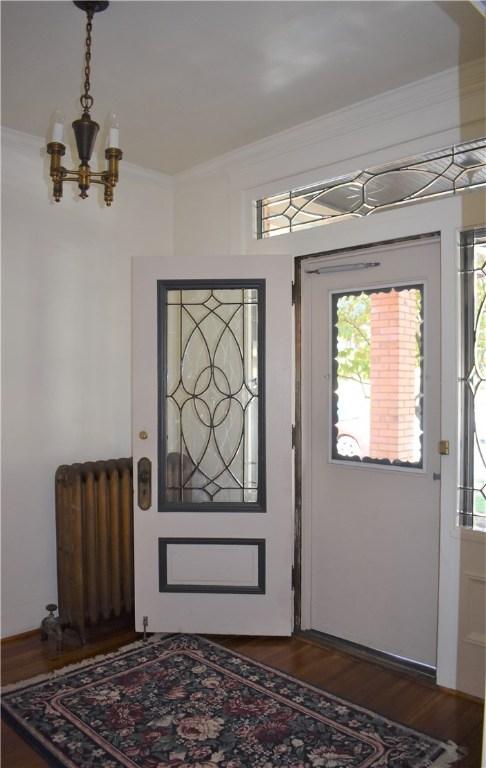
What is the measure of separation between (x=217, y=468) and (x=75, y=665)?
1.23 meters

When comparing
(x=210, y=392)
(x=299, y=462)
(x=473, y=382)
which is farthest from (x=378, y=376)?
(x=210, y=392)

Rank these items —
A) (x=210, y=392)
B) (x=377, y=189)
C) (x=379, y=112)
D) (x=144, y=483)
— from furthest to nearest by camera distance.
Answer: (x=210, y=392) → (x=144, y=483) → (x=377, y=189) → (x=379, y=112)

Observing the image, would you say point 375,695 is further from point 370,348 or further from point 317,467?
point 370,348

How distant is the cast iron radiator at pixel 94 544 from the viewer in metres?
3.26

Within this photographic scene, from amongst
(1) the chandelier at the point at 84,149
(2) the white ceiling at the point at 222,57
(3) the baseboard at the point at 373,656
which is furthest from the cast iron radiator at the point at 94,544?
(2) the white ceiling at the point at 222,57

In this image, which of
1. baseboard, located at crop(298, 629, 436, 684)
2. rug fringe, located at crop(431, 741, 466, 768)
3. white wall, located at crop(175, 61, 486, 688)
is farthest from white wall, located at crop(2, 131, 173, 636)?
rug fringe, located at crop(431, 741, 466, 768)

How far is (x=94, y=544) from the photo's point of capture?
3346 mm

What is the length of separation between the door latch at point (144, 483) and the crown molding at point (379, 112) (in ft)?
6.17

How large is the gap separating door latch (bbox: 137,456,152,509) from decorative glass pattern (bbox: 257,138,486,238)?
1.54 metres

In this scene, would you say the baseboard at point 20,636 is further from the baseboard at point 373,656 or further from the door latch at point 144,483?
the baseboard at point 373,656

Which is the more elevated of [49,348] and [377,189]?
[377,189]

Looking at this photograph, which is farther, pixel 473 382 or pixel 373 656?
pixel 373 656

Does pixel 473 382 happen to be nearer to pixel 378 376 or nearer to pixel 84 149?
pixel 378 376

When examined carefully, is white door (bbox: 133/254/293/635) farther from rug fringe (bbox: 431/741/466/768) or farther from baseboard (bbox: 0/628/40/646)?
rug fringe (bbox: 431/741/466/768)
